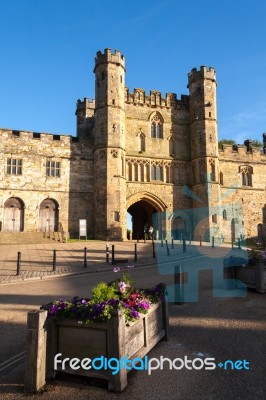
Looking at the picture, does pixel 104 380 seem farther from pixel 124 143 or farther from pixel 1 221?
pixel 124 143

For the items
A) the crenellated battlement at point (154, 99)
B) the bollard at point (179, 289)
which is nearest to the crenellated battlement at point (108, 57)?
the crenellated battlement at point (154, 99)

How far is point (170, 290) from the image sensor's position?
8.08m

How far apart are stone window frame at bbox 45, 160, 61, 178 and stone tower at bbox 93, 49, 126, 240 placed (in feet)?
11.4

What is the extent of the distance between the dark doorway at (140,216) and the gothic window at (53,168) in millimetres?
9821

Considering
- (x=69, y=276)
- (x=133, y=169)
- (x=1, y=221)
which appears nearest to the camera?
(x=69, y=276)

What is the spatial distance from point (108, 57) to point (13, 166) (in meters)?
13.5

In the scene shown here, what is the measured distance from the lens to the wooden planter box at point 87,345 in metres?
3.47

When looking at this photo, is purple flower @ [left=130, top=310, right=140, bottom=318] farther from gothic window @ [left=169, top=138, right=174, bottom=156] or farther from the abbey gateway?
gothic window @ [left=169, top=138, right=174, bottom=156]

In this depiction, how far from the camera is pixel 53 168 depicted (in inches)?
1053

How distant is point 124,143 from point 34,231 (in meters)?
11.6

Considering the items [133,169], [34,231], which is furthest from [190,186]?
[34,231]

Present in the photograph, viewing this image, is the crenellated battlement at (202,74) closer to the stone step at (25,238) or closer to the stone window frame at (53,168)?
the stone window frame at (53,168)

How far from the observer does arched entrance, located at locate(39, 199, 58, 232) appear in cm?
2597

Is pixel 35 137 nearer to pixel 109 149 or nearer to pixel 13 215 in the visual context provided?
pixel 109 149
